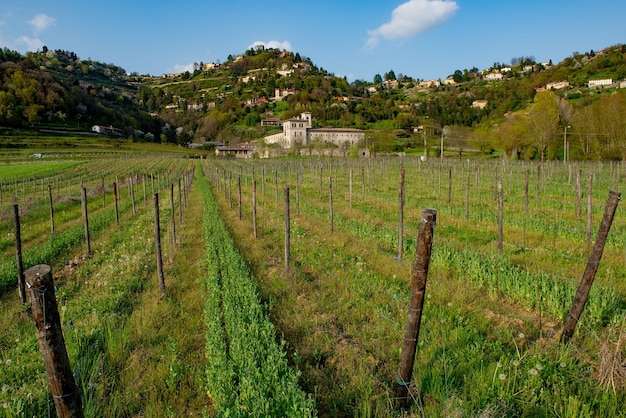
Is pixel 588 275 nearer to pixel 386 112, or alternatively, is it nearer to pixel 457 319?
pixel 457 319

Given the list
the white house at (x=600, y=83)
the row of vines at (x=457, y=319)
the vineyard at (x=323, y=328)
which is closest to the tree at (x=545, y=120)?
the row of vines at (x=457, y=319)

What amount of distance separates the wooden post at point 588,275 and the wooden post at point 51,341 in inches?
205

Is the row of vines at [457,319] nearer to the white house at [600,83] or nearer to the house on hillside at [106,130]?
the house on hillside at [106,130]

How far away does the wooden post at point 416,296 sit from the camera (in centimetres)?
371

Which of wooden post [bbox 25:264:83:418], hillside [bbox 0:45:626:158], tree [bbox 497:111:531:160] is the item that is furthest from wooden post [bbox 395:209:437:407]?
tree [bbox 497:111:531:160]

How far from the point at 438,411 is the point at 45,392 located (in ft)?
14.2

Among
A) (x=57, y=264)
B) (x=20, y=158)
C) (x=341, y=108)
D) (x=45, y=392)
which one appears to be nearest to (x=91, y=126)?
(x=20, y=158)

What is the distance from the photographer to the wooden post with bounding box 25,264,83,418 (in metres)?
2.55

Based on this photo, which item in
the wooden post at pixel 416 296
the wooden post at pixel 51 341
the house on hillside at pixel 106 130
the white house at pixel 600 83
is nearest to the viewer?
the wooden post at pixel 51 341

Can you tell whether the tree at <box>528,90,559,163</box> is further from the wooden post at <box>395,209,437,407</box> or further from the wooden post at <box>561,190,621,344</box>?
the wooden post at <box>395,209,437,407</box>

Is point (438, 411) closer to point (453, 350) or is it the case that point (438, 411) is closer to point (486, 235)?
point (453, 350)

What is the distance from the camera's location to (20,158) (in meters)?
59.7

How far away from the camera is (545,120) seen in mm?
53062

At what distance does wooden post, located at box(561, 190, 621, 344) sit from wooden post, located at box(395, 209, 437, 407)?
2184 millimetres
